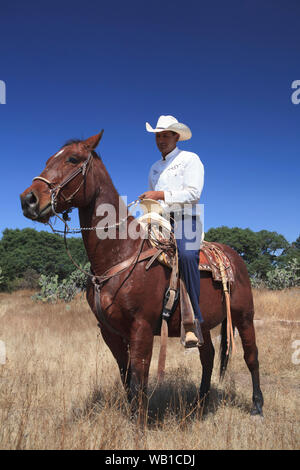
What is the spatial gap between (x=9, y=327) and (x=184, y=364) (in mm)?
5018

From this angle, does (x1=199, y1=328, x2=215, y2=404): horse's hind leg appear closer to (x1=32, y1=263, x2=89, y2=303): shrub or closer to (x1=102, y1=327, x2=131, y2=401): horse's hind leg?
(x1=102, y1=327, x2=131, y2=401): horse's hind leg

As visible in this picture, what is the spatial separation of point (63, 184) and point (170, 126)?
4.73ft

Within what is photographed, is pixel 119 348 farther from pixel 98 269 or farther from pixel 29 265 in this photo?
pixel 29 265

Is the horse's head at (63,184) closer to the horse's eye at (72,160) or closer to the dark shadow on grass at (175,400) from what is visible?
the horse's eye at (72,160)

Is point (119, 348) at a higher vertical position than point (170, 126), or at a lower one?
lower

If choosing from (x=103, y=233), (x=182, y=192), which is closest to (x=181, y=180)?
(x=182, y=192)

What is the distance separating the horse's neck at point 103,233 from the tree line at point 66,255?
13.7 meters

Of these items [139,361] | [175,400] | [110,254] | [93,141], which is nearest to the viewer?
[139,361]

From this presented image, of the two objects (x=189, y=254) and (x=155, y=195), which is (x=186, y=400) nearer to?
(x=189, y=254)

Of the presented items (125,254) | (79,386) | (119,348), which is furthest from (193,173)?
(79,386)

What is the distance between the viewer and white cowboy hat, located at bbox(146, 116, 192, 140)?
3.62m

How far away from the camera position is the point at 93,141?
124 inches

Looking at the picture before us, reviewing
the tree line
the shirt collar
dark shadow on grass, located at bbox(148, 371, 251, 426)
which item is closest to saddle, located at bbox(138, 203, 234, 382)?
the shirt collar

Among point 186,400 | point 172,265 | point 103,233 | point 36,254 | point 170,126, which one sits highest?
point 170,126
